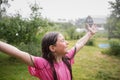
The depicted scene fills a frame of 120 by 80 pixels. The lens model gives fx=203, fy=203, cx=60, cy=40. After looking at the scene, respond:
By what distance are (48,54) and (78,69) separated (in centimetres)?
743

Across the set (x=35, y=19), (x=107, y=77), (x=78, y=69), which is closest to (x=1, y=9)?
(x=35, y=19)

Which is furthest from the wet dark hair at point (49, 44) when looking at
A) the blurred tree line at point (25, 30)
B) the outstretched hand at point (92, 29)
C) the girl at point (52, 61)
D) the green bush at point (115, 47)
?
the green bush at point (115, 47)

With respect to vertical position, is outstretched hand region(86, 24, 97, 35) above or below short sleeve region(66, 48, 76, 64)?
above

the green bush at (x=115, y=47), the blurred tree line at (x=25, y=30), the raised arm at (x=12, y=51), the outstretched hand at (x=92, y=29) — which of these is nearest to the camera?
the raised arm at (x=12, y=51)

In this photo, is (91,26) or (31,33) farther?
(31,33)

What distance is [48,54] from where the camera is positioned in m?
1.82

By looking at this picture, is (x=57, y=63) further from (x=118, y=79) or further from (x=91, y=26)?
(x=118, y=79)

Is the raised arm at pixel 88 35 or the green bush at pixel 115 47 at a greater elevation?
the raised arm at pixel 88 35

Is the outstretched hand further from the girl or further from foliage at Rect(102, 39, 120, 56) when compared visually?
foliage at Rect(102, 39, 120, 56)

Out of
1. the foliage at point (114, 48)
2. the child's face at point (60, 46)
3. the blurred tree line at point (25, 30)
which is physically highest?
the child's face at point (60, 46)

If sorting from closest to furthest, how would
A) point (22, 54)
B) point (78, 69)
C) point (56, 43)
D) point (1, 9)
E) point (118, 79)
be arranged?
point (22, 54), point (56, 43), point (118, 79), point (78, 69), point (1, 9)

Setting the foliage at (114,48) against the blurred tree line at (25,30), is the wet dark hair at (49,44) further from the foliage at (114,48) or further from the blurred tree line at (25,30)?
the foliage at (114,48)

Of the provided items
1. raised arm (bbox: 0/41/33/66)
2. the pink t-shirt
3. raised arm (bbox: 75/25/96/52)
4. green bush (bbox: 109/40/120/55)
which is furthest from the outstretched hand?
green bush (bbox: 109/40/120/55)

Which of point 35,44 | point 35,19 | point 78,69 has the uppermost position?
point 35,19
